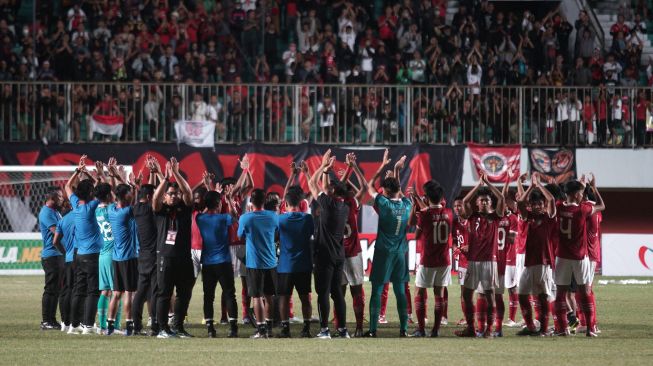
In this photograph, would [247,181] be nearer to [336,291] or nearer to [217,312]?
[336,291]

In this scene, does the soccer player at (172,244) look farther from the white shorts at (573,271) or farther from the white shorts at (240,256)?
the white shorts at (573,271)

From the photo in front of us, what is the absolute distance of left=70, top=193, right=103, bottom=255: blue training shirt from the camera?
16203 mm

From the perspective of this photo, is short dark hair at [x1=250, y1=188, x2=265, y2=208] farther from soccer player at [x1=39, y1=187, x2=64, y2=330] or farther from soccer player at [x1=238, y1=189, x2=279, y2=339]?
soccer player at [x1=39, y1=187, x2=64, y2=330]

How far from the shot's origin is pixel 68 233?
663 inches

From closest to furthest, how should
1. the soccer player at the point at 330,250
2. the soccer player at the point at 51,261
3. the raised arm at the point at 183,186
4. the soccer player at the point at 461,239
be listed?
the raised arm at the point at 183,186 → the soccer player at the point at 330,250 → the soccer player at the point at 461,239 → the soccer player at the point at 51,261

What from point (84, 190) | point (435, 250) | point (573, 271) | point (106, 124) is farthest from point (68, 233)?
point (106, 124)

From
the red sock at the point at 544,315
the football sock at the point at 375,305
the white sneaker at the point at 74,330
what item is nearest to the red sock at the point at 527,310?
the red sock at the point at 544,315

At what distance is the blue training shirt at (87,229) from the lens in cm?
1620

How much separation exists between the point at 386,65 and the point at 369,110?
1.89 m

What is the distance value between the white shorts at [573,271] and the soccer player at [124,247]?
18.7ft

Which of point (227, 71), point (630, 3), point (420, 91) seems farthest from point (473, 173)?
point (630, 3)

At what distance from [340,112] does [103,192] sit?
1536 cm

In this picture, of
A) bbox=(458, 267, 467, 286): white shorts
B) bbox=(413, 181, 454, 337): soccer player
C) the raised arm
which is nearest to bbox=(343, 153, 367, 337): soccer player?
bbox=(413, 181, 454, 337): soccer player

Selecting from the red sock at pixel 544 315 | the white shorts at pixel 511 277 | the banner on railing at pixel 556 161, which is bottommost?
the red sock at pixel 544 315
